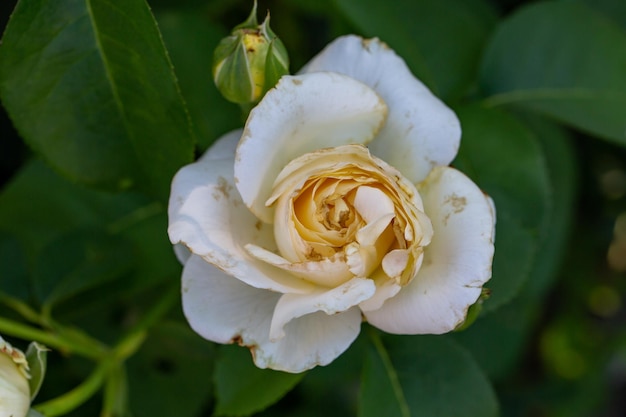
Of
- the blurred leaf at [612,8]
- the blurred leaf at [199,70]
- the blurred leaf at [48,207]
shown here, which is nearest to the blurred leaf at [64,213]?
the blurred leaf at [48,207]

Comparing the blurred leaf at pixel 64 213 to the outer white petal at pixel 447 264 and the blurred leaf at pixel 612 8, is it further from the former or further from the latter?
the blurred leaf at pixel 612 8

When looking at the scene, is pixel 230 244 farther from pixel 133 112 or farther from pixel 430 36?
pixel 430 36

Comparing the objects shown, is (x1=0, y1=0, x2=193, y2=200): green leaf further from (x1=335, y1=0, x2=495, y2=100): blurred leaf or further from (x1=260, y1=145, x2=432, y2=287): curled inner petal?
(x1=335, y1=0, x2=495, y2=100): blurred leaf

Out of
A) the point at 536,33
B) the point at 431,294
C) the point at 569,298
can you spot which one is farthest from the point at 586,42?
the point at 569,298

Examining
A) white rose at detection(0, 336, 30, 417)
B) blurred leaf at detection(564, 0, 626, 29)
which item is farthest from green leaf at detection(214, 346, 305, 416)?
blurred leaf at detection(564, 0, 626, 29)

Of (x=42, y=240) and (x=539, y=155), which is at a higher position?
(x=539, y=155)
